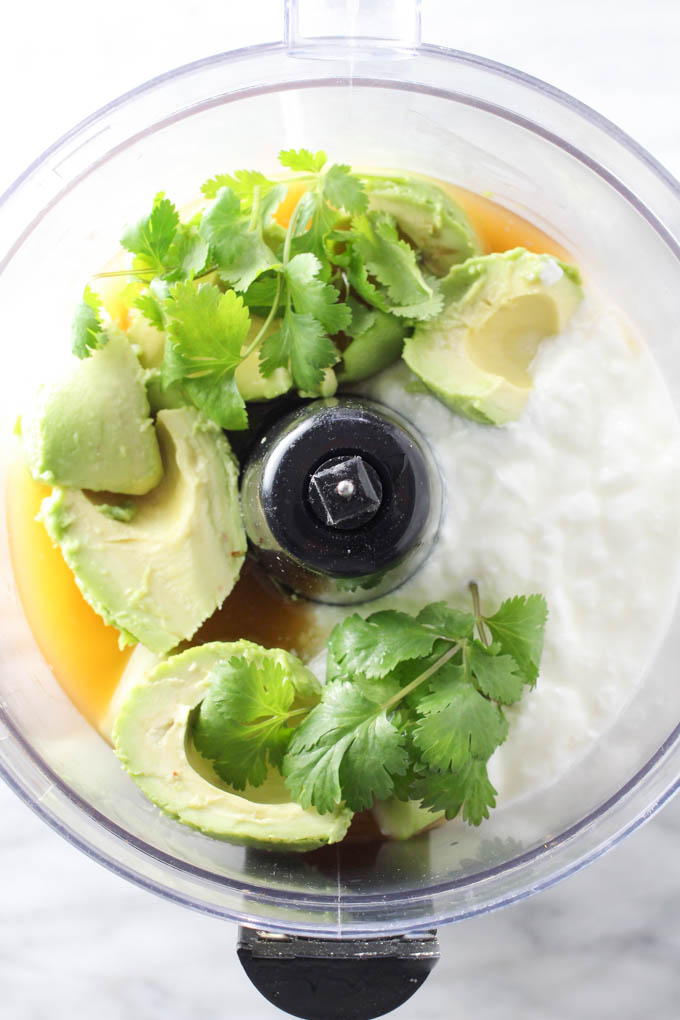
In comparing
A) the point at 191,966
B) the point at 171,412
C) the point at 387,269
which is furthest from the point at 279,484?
the point at 191,966

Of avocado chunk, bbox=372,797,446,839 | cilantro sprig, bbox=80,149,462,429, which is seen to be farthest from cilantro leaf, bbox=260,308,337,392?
avocado chunk, bbox=372,797,446,839

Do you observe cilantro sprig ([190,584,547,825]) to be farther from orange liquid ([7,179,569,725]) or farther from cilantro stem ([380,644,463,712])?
orange liquid ([7,179,569,725])

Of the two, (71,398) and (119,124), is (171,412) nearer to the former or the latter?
(71,398)

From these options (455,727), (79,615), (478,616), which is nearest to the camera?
(455,727)

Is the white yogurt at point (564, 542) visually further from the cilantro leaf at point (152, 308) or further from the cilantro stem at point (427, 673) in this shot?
the cilantro leaf at point (152, 308)

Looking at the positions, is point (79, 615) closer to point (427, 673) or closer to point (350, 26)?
point (427, 673)

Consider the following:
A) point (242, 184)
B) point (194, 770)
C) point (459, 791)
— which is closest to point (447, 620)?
point (459, 791)
